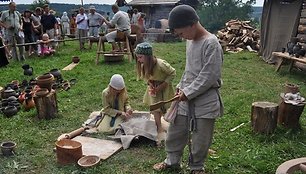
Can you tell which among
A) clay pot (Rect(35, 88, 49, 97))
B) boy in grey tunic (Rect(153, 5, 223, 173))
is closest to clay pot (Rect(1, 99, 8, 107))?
clay pot (Rect(35, 88, 49, 97))

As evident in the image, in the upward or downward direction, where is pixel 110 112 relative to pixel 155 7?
downward

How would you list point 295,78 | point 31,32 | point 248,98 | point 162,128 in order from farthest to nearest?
point 31,32, point 295,78, point 248,98, point 162,128

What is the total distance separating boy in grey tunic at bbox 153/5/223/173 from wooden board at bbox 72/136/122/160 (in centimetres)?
108

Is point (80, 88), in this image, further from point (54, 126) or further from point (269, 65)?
point (269, 65)

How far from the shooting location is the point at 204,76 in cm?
316

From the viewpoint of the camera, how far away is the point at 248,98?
7004mm

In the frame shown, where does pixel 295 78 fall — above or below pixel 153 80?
below

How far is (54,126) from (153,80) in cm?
204

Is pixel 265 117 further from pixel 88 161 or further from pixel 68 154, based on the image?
pixel 68 154

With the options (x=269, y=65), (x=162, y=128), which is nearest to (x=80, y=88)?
(x=162, y=128)

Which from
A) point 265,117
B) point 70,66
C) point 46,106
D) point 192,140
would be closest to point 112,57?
point 70,66

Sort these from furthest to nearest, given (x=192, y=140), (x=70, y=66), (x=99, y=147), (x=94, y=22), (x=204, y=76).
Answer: (x=94, y=22)
(x=70, y=66)
(x=99, y=147)
(x=192, y=140)
(x=204, y=76)

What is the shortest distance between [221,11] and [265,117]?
36.3 metres

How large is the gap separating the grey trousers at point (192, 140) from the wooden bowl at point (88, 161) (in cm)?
83
